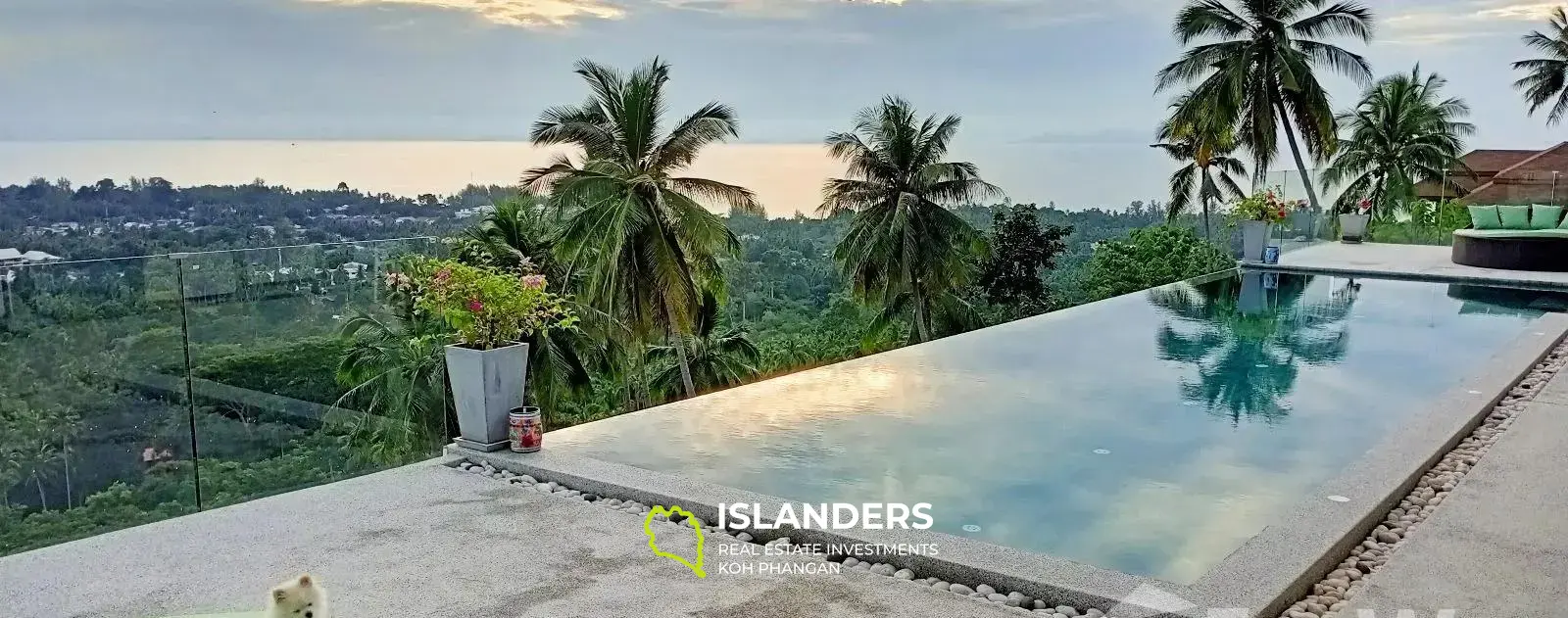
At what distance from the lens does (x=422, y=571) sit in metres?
2.99

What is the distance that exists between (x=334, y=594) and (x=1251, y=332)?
23.8 feet

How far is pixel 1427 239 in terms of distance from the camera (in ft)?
46.9

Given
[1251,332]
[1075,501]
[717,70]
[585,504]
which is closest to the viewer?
[585,504]

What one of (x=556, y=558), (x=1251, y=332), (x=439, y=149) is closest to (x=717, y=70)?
(x=439, y=149)

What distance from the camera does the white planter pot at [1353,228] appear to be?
14586 millimetres

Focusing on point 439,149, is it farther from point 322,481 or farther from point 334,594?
point 334,594

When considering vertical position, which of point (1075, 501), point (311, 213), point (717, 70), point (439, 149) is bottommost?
point (1075, 501)

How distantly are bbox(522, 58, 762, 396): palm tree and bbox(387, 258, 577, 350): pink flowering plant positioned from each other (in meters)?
10.1

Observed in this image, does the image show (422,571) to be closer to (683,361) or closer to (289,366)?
(289,366)

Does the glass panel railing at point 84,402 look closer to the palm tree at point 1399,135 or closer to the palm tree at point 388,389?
the palm tree at point 388,389

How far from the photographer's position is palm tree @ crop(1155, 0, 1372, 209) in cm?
1752

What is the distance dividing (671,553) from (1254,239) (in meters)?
11.1

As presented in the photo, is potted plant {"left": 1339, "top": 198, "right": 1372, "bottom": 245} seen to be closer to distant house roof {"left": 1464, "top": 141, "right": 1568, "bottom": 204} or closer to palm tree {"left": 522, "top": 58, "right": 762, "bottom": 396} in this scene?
distant house roof {"left": 1464, "top": 141, "right": 1568, "bottom": 204}

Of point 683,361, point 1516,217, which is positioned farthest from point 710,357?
point 1516,217
